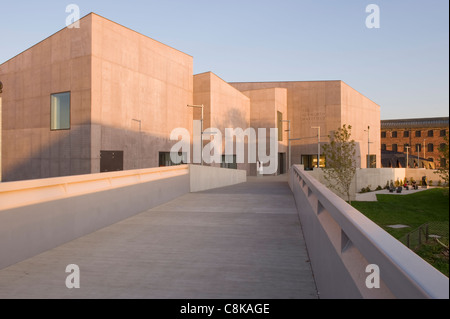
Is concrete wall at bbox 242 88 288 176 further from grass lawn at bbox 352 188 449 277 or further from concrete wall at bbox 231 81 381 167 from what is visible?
grass lawn at bbox 352 188 449 277

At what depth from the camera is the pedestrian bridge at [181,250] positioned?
262cm

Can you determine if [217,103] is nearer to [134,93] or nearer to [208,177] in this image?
[134,93]

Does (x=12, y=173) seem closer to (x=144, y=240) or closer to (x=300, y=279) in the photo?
(x=144, y=240)

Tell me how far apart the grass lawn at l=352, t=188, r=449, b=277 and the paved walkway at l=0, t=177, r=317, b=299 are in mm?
23195

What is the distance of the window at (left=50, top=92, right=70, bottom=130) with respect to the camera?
26.6m

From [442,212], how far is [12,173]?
4847 centimetres

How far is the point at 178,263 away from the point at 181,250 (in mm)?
857

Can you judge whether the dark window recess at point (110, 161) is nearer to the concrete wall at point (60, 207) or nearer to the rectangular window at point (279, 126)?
the concrete wall at point (60, 207)

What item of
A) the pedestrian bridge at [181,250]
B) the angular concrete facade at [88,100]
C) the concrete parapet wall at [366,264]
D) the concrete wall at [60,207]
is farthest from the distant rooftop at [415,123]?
the concrete parapet wall at [366,264]

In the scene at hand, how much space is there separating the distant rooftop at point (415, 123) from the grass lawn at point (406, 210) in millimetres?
54412

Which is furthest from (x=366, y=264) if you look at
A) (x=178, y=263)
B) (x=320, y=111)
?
(x=320, y=111)

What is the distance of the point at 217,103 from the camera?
40.6 m
